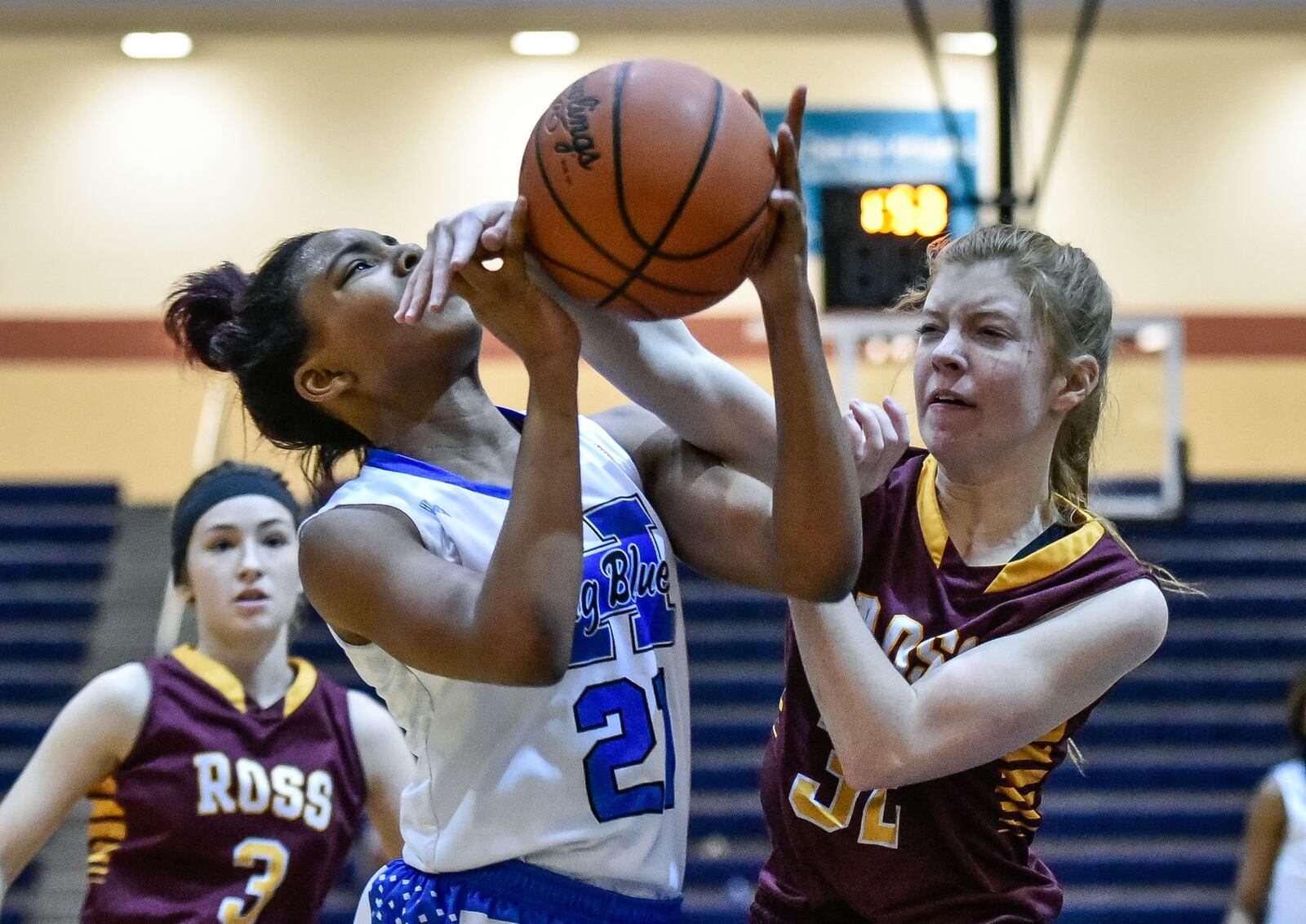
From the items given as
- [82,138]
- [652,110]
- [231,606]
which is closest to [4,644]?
[82,138]

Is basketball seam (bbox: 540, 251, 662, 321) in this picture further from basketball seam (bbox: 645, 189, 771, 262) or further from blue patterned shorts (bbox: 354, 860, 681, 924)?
blue patterned shorts (bbox: 354, 860, 681, 924)

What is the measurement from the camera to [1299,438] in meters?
Result: 10.7

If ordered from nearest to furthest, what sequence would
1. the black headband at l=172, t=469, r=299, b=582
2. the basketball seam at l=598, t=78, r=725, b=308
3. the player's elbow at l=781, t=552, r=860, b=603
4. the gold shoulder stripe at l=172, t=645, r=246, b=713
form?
the basketball seam at l=598, t=78, r=725, b=308, the player's elbow at l=781, t=552, r=860, b=603, the gold shoulder stripe at l=172, t=645, r=246, b=713, the black headband at l=172, t=469, r=299, b=582

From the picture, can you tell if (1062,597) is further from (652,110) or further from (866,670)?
(652,110)

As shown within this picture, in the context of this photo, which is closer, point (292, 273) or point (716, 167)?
point (716, 167)

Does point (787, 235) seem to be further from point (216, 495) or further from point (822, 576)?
point (216, 495)

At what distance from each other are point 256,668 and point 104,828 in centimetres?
47

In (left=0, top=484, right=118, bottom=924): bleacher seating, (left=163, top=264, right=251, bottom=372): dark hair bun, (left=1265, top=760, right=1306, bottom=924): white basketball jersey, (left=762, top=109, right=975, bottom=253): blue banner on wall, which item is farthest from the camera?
(left=762, top=109, right=975, bottom=253): blue banner on wall

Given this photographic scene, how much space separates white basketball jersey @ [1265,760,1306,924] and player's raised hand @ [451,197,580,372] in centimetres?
370

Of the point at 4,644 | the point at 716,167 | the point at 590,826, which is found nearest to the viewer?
the point at 716,167

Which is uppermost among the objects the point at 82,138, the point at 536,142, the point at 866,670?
the point at 82,138

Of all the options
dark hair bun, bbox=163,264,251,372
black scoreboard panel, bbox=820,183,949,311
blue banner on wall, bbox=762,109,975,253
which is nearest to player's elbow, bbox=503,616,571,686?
dark hair bun, bbox=163,264,251,372

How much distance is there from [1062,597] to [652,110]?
0.94 m

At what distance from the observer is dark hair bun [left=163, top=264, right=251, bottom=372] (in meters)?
2.60
